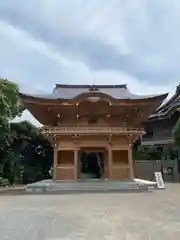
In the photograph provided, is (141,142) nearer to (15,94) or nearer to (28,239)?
(15,94)

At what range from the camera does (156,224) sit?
313 inches

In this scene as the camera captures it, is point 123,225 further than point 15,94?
No

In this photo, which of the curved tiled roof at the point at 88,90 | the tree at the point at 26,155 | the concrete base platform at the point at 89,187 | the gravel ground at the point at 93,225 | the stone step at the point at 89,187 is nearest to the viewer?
the gravel ground at the point at 93,225

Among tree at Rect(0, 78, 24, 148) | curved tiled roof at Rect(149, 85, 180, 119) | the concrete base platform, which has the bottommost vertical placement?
the concrete base platform

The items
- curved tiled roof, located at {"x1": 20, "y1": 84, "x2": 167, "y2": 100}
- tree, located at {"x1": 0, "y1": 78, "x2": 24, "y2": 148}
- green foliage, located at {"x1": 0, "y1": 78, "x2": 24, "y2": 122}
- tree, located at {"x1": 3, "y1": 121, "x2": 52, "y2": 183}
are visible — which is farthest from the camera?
tree, located at {"x1": 3, "y1": 121, "x2": 52, "y2": 183}

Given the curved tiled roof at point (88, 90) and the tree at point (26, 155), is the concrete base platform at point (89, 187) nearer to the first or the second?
the curved tiled roof at point (88, 90)

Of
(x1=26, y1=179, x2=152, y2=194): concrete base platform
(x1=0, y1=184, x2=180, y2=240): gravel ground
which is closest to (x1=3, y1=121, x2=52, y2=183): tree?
(x1=26, y1=179, x2=152, y2=194): concrete base platform

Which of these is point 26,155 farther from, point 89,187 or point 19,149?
point 89,187

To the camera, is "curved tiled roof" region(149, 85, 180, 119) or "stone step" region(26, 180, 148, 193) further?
"curved tiled roof" region(149, 85, 180, 119)

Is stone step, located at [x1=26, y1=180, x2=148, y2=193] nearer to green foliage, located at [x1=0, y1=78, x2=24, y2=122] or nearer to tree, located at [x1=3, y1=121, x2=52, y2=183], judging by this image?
green foliage, located at [x1=0, y1=78, x2=24, y2=122]

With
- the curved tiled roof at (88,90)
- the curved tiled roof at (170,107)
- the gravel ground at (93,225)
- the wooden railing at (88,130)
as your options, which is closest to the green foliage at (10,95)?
the curved tiled roof at (88,90)

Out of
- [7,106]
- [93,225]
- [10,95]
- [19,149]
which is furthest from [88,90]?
[93,225]

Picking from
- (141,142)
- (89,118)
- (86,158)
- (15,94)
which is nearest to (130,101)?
(89,118)

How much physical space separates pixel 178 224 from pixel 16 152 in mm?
25492
